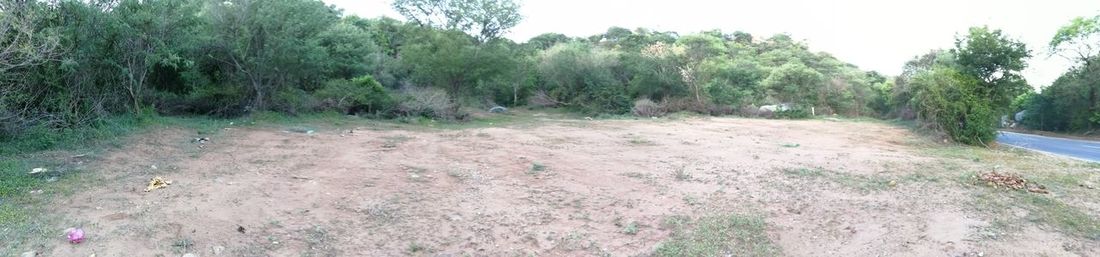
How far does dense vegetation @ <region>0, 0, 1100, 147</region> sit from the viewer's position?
800 cm

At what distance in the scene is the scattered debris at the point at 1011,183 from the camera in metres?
5.96

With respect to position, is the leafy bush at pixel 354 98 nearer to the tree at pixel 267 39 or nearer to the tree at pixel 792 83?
the tree at pixel 267 39

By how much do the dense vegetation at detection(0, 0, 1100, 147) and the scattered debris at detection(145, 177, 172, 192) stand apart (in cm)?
173

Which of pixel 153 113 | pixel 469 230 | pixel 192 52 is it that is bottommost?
pixel 469 230

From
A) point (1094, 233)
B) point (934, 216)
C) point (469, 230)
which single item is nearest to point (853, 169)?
point (934, 216)

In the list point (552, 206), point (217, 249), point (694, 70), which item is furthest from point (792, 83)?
point (217, 249)

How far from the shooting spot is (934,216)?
509cm

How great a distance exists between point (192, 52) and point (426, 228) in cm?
902

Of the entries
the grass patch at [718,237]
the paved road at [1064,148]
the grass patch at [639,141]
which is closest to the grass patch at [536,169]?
the grass patch at [718,237]

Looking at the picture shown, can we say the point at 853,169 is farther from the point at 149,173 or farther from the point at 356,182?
the point at 149,173

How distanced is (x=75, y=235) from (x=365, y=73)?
17247mm

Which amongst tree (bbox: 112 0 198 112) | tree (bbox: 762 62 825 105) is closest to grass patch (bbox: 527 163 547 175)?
tree (bbox: 112 0 198 112)

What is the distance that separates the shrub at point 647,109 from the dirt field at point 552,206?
1422cm

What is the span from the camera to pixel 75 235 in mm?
4008
